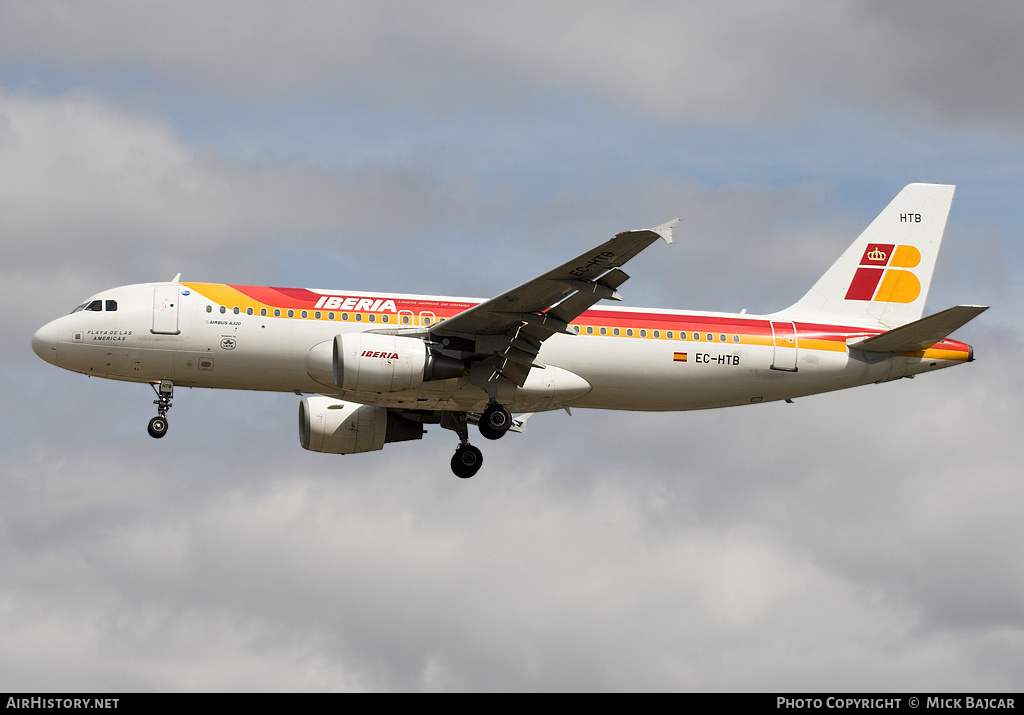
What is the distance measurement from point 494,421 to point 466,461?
338 centimetres

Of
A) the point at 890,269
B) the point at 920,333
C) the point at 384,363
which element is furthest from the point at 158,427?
the point at 890,269

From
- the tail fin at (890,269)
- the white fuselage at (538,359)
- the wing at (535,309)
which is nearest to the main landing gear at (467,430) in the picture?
the white fuselage at (538,359)

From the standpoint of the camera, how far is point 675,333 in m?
41.0

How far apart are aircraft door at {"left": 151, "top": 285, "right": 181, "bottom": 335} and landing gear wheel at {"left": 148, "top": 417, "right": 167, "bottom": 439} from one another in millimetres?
2574

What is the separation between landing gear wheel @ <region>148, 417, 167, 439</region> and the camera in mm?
39469

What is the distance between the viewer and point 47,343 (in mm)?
39031

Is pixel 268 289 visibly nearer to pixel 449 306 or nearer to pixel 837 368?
pixel 449 306

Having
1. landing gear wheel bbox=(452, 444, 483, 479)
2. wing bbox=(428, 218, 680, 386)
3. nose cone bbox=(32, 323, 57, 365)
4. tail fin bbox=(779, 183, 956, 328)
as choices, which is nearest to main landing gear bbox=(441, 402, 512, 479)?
landing gear wheel bbox=(452, 444, 483, 479)

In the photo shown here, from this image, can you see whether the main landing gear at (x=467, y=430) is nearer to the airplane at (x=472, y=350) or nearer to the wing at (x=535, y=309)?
the airplane at (x=472, y=350)

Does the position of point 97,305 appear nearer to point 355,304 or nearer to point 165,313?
point 165,313

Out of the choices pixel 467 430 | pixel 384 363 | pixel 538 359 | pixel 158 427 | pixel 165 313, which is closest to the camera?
pixel 384 363

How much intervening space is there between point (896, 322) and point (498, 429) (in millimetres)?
14221

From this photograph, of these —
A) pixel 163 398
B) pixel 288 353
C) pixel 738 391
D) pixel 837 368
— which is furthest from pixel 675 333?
pixel 163 398
